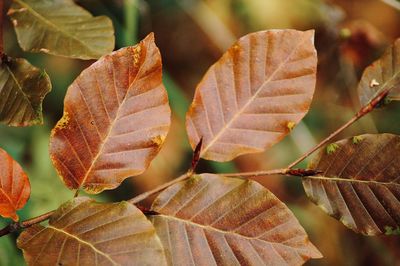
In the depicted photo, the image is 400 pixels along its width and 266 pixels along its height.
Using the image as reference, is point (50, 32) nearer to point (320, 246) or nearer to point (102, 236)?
point (102, 236)

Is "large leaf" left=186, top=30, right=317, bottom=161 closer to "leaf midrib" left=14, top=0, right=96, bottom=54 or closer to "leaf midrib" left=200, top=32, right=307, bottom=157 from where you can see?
"leaf midrib" left=200, top=32, right=307, bottom=157

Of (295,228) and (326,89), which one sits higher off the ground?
(295,228)

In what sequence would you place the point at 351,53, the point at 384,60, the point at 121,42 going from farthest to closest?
the point at 351,53 → the point at 121,42 → the point at 384,60

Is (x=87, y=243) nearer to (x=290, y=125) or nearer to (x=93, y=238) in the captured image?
(x=93, y=238)

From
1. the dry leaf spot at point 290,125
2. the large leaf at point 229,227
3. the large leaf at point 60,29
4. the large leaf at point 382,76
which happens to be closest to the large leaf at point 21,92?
the large leaf at point 60,29

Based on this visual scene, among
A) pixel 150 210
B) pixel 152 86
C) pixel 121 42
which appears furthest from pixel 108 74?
pixel 121 42

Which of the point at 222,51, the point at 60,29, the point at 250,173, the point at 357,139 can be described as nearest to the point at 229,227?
the point at 250,173

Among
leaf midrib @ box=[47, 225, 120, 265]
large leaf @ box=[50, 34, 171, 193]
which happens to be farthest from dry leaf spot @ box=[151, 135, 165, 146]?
leaf midrib @ box=[47, 225, 120, 265]
